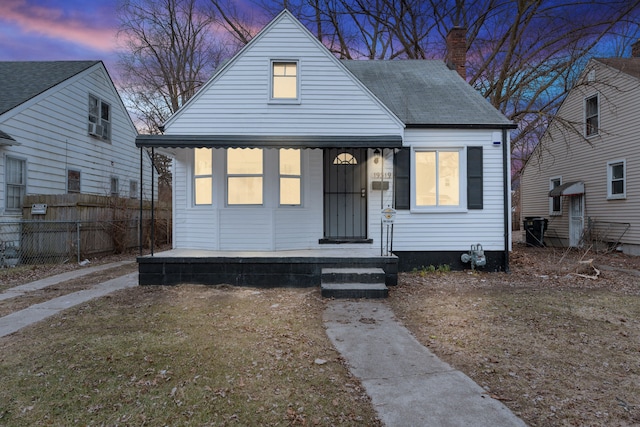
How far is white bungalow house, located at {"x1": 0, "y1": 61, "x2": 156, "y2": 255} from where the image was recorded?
1052 centimetres

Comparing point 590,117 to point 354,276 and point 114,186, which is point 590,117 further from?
point 114,186

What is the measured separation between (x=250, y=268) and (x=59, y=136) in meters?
9.63

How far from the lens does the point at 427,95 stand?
32.8ft

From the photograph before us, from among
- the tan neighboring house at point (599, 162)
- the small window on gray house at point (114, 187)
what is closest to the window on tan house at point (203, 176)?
the small window on gray house at point (114, 187)

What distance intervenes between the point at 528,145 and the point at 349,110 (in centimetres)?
1513

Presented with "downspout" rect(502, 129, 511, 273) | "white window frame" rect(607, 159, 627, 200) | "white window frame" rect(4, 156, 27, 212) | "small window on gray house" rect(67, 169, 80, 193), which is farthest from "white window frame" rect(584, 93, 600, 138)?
"white window frame" rect(4, 156, 27, 212)

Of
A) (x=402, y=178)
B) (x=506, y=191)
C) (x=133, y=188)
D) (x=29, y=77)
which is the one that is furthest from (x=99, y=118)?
A: (x=506, y=191)

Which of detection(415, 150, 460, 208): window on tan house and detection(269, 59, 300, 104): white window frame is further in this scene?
detection(415, 150, 460, 208): window on tan house

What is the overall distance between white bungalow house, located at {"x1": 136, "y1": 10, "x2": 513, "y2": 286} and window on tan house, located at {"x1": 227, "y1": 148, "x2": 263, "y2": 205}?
0.08 ft

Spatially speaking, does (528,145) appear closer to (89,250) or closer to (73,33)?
(89,250)

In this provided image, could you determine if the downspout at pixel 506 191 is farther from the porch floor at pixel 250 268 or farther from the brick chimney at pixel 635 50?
the brick chimney at pixel 635 50

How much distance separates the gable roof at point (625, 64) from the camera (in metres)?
12.9

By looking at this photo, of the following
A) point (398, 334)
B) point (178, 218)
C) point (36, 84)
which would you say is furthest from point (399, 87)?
point (36, 84)

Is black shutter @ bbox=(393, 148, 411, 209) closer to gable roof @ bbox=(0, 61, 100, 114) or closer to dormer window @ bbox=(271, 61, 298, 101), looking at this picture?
dormer window @ bbox=(271, 61, 298, 101)
